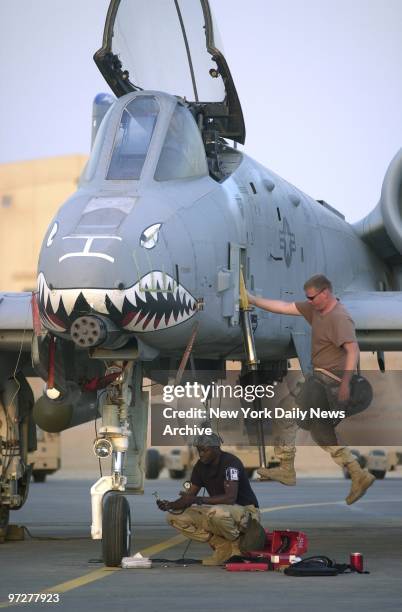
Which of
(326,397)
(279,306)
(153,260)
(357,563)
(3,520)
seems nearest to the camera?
(357,563)

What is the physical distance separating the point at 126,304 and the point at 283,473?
2.36 meters

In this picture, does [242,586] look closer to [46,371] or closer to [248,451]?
[46,371]

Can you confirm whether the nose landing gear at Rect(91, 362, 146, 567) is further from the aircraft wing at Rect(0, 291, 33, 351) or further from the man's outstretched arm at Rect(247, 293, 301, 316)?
the aircraft wing at Rect(0, 291, 33, 351)

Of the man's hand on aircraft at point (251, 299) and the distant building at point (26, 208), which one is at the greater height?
the distant building at point (26, 208)

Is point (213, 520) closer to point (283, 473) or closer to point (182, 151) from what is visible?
point (283, 473)

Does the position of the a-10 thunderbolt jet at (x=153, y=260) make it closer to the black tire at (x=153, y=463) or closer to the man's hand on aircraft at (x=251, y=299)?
the man's hand on aircraft at (x=251, y=299)

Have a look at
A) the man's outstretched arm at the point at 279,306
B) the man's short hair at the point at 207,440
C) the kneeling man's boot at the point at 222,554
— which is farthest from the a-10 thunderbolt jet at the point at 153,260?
the kneeling man's boot at the point at 222,554

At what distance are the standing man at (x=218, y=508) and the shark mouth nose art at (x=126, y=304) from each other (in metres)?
1.45

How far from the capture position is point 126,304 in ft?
37.8

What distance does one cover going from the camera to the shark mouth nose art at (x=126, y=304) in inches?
451

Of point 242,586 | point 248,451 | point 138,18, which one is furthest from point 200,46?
point 248,451

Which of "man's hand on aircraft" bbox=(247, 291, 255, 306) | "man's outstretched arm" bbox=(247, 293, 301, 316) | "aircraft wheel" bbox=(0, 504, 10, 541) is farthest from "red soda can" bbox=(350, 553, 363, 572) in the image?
"aircraft wheel" bbox=(0, 504, 10, 541)

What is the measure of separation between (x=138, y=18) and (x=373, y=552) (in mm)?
5740

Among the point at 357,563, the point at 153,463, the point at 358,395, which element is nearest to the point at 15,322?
the point at 358,395
